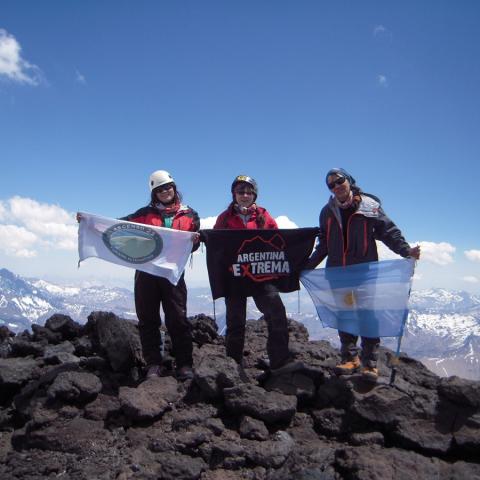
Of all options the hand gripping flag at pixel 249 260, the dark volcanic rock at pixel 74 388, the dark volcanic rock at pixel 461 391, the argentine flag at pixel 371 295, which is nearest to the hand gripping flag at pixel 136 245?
the hand gripping flag at pixel 249 260

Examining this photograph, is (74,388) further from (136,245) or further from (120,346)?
(136,245)

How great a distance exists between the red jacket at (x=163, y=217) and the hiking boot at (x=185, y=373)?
290 centimetres

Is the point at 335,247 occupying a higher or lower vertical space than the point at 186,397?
higher

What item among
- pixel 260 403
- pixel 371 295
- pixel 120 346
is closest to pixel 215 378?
pixel 260 403

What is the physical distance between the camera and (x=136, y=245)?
821 centimetres

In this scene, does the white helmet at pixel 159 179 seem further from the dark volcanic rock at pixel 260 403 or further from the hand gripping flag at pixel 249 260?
the dark volcanic rock at pixel 260 403

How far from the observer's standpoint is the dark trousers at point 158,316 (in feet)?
24.7

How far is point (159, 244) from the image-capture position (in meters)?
8.05

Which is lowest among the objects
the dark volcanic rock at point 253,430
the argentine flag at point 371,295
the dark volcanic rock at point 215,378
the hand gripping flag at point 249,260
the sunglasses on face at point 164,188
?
the dark volcanic rock at point 253,430

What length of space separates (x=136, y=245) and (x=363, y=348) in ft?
17.5

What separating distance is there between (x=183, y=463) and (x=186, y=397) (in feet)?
5.64

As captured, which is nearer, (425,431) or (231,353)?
(425,431)

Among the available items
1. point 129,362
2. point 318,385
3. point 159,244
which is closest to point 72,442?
point 129,362

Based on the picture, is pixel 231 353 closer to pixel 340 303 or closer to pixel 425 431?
pixel 340 303
